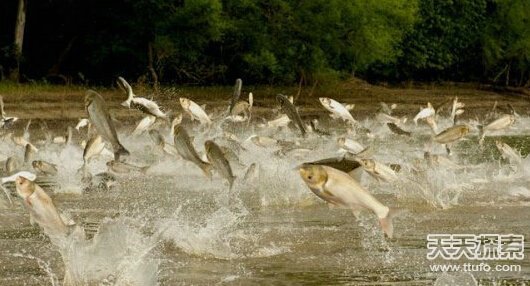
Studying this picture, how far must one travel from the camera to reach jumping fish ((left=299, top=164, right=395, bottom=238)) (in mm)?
7082

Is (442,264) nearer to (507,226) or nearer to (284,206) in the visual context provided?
(507,226)

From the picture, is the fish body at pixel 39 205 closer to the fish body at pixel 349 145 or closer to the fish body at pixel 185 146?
the fish body at pixel 185 146

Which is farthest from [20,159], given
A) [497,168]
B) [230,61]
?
[230,61]

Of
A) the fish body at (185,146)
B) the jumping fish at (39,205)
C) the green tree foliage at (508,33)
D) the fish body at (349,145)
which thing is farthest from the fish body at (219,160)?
the green tree foliage at (508,33)

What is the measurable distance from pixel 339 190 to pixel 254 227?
4168 millimetres

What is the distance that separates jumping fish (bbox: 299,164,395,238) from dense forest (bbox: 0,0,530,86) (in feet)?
73.1

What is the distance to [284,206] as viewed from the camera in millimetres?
12953

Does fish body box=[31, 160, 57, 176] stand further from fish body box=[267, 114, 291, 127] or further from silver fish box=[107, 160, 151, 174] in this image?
fish body box=[267, 114, 291, 127]

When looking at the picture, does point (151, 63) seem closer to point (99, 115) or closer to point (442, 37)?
point (442, 37)

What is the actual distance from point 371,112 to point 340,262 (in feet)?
68.4

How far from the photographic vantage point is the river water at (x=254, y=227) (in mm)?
9047

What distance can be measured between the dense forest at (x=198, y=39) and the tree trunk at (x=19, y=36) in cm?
3

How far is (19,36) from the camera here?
3114 cm

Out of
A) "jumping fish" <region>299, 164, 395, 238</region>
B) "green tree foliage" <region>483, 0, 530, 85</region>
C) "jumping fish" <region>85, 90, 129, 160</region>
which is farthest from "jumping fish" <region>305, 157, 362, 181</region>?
A: "green tree foliage" <region>483, 0, 530, 85</region>
